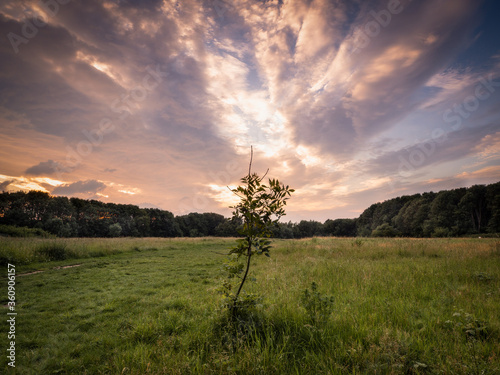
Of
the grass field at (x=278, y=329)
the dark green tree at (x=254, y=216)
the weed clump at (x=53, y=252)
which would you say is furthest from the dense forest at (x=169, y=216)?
the dark green tree at (x=254, y=216)

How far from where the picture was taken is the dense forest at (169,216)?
55312 mm

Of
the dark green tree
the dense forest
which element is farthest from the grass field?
the dense forest

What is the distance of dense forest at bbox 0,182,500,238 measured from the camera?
181 feet

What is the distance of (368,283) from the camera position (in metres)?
6.46

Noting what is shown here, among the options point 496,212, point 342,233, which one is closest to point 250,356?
point 496,212

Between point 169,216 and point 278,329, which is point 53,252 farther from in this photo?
point 169,216

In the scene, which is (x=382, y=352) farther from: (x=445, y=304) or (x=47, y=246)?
(x=47, y=246)

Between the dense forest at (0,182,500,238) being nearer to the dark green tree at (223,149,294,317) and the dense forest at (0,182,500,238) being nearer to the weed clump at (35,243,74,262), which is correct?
the weed clump at (35,243,74,262)

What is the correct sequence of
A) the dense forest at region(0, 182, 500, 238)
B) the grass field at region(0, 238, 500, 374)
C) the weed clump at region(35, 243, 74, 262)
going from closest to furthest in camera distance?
the grass field at region(0, 238, 500, 374), the weed clump at region(35, 243, 74, 262), the dense forest at region(0, 182, 500, 238)

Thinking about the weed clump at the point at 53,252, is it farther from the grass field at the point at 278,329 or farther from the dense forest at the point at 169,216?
the dense forest at the point at 169,216

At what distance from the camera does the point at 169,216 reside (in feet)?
305

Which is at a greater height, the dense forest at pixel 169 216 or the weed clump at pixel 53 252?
the dense forest at pixel 169 216

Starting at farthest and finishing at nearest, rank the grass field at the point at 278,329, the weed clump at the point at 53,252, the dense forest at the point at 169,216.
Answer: the dense forest at the point at 169,216 < the weed clump at the point at 53,252 < the grass field at the point at 278,329

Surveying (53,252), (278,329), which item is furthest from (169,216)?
(278,329)
